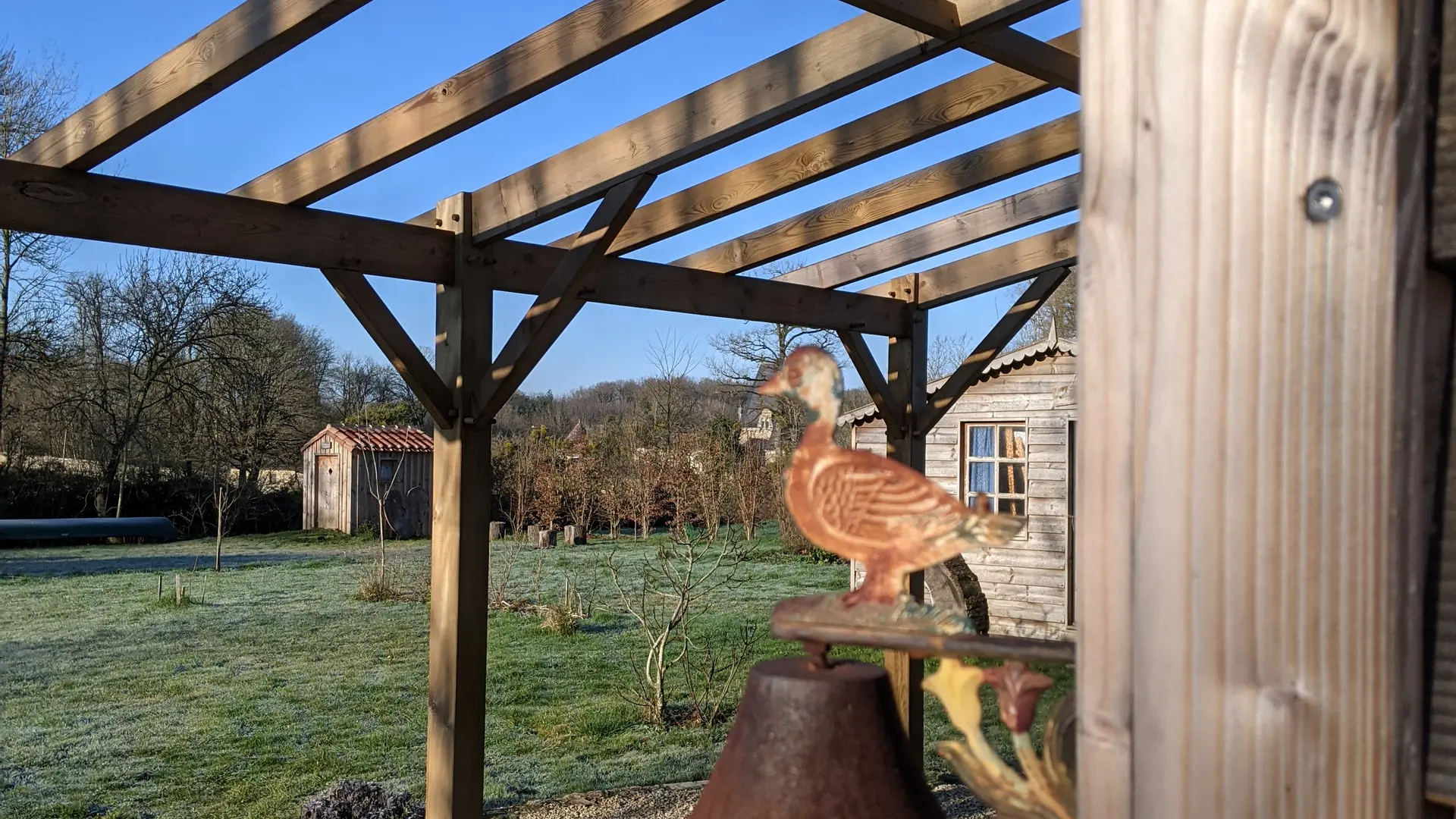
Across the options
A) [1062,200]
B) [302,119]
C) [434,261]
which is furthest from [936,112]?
[302,119]

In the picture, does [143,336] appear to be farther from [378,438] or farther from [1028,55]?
[1028,55]

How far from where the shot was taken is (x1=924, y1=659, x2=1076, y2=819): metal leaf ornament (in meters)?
0.67

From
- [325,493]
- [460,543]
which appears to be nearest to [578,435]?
[325,493]

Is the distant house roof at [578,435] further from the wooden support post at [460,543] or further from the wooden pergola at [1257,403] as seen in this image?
the wooden pergola at [1257,403]

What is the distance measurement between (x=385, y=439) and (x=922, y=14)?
13677mm

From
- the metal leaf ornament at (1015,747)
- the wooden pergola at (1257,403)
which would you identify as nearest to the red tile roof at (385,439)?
the metal leaf ornament at (1015,747)

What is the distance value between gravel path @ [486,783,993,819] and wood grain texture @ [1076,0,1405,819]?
4.89 metres

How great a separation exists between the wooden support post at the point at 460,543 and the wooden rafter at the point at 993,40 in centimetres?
178

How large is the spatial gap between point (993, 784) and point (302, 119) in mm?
6233

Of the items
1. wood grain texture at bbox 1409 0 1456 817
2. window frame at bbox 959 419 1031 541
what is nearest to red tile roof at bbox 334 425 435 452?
window frame at bbox 959 419 1031 541

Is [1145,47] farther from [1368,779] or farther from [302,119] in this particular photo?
[302,119]

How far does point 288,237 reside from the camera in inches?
126

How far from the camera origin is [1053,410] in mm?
9352

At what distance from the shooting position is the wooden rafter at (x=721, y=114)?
8.87 ft
